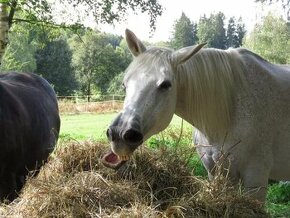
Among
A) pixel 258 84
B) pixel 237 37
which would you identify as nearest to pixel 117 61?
pixel 258 84

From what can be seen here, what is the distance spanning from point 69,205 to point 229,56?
176cm

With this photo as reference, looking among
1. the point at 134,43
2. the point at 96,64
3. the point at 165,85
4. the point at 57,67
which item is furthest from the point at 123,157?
the point at 96,64

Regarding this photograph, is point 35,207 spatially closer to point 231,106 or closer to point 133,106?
point 133,106

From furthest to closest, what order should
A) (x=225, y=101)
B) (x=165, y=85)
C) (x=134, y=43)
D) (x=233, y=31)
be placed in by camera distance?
1. (x=233, y=31)
2. (x=225, y=101)
3. (x=134, y=43)
4. (x=165, y=85)

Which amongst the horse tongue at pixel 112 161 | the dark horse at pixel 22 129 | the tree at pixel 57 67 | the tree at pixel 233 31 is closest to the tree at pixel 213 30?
the tree at pixel 233 31

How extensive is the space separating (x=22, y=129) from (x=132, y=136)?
86.1 inches

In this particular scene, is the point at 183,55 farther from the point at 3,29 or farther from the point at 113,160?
the point at 3,29

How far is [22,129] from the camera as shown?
3990 millimetres

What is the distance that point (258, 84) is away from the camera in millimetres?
3014

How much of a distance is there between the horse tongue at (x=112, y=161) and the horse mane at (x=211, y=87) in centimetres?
70

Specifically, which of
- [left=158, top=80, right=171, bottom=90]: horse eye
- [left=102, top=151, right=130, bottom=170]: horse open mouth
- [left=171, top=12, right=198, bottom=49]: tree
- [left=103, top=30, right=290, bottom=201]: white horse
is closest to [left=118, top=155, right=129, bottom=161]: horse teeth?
[left=102, top=151, right=130, bottom=170]: horse open mouth

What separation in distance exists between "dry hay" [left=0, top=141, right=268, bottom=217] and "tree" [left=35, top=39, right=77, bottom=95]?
38145 millimetres

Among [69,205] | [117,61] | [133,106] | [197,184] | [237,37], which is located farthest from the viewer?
[237,37]

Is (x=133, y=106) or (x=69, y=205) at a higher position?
(x=133, y=106)
